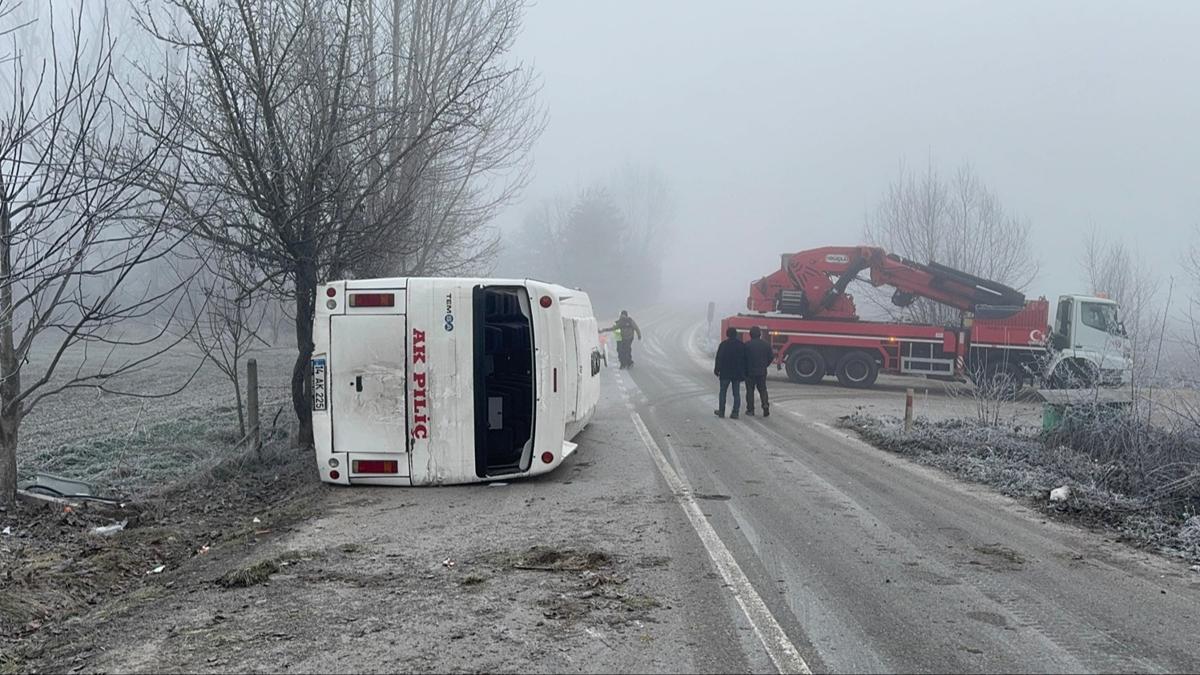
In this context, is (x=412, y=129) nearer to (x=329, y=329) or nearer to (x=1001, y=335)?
(x=329, y=329)

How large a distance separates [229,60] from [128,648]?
7.85 metres

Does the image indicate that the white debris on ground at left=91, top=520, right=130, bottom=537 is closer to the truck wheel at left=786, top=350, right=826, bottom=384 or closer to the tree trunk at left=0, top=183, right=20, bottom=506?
the tree trunk at left=0, top=183, right=20, bottom=506

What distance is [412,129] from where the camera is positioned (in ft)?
49.8

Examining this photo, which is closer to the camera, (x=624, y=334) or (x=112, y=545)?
(x=112, y=545)

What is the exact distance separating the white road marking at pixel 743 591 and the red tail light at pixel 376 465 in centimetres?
280

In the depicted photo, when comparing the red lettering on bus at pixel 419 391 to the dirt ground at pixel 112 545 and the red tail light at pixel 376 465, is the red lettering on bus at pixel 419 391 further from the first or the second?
the dirt ground at pixel 112 545

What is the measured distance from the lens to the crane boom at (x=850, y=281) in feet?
77.3

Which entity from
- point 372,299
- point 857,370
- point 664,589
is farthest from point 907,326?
point 664,589

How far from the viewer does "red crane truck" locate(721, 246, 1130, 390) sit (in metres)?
22.9

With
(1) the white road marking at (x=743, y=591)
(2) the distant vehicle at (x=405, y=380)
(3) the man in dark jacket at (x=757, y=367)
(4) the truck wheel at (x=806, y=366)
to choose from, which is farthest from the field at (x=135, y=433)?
(4) the truck wheel at (x=806, y=366)

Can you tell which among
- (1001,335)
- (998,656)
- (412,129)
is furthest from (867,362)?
(998,656)

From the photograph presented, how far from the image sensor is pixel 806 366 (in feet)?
79.1

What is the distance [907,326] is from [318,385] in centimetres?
1809

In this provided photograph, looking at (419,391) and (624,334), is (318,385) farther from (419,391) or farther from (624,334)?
(624,334)
